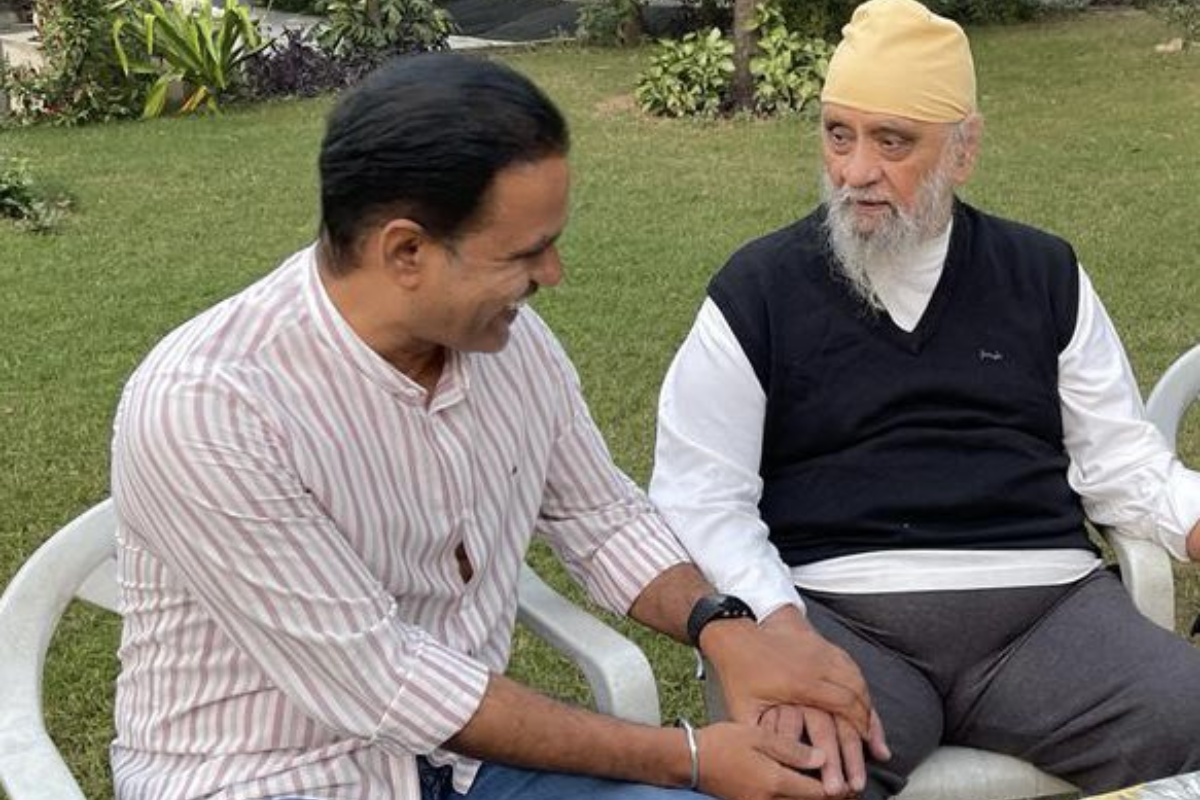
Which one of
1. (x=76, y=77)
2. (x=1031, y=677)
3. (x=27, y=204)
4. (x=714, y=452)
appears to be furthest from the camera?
(x=76, y=77)

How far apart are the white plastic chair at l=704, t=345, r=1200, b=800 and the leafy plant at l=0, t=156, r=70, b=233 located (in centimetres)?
698

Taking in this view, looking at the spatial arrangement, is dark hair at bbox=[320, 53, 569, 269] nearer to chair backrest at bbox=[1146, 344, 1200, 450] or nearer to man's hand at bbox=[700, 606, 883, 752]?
man's hand at bbox=[700, 606, 883, 752]

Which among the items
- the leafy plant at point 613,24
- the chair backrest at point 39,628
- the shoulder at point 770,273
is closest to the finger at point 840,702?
the shoulder at point 770,273

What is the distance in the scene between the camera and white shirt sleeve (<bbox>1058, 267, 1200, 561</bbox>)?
2891 mm

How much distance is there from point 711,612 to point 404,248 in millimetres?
784

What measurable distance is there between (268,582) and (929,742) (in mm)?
1171

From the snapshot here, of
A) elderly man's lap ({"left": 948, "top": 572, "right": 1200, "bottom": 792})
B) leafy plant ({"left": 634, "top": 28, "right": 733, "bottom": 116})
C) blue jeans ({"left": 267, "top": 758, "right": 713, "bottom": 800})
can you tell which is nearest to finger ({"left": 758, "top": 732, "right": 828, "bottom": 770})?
blue jeans ({"left": 267, "top": 758, "right": 713, "bottom": 800})

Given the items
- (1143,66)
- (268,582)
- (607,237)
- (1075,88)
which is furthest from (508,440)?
(1143,66)

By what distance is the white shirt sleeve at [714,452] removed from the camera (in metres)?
2.78

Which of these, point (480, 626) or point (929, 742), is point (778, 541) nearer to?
point (929, 742)

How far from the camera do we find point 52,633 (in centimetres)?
248

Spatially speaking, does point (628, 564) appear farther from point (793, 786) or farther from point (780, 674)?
point (793, 786)

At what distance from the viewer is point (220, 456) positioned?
6.55ft

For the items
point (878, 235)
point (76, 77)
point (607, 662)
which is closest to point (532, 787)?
point (607, 662)
